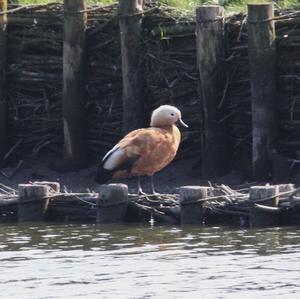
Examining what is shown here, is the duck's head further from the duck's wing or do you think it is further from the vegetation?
the vegetation

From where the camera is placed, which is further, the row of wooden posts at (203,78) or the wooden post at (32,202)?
the row of wooden posts at (203,78)

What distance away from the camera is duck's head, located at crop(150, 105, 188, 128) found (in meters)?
15.1

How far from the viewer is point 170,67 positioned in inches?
644

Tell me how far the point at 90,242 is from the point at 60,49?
14.0ft

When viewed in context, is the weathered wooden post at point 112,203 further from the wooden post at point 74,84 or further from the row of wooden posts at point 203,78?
the wooden post at point 74,84

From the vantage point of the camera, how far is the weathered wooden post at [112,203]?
14211 millimetres

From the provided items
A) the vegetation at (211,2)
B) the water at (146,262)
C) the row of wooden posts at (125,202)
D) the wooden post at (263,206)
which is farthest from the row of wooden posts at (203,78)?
the water at (146,262)

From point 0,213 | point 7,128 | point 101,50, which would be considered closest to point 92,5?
point 101,50

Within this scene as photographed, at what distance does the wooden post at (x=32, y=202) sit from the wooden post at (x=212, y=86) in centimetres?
199

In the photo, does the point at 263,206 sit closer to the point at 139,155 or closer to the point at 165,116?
the point at 139,155

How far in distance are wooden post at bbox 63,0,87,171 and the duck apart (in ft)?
5.99

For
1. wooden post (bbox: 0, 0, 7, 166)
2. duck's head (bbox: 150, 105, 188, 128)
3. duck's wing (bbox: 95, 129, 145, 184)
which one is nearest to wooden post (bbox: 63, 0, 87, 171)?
wooden post (bbox: 0, 0, 7, 166)

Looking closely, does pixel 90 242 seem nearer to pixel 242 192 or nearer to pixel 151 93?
pixel 242 192

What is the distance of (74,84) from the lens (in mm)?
16641
